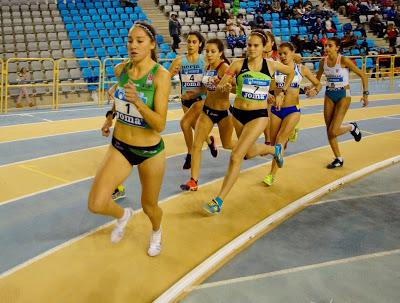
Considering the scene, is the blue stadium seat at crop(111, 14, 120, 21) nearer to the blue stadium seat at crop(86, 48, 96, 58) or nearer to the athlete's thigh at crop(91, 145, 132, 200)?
the blue stadium seat at crop(86, 48, 96, 58)

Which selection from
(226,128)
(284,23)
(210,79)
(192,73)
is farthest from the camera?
(284,23)

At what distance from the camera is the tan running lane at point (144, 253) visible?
3.75m

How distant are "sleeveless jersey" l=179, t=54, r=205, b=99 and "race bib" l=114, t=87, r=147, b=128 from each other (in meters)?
3.01

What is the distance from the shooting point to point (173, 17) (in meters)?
20.4

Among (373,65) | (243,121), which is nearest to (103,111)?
(243,121)

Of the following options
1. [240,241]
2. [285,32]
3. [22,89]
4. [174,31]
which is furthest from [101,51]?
[240,241]

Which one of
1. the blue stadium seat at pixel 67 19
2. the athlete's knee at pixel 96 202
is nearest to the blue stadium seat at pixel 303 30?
the blue stadium seat at pixel 67 19

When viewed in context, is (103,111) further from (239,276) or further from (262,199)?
(239,276)

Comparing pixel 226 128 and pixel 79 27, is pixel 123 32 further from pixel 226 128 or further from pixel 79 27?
pixel 226 128

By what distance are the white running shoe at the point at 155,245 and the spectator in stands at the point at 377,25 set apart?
2622cm

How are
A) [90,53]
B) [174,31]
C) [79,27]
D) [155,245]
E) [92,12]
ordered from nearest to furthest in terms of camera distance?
1. [155,245]
2. [90,53]
3. [79,27]
4. [174,31]
5. [92,12]

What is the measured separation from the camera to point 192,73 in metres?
6.91

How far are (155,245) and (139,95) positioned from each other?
1.47m

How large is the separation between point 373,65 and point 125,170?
2170 cm
